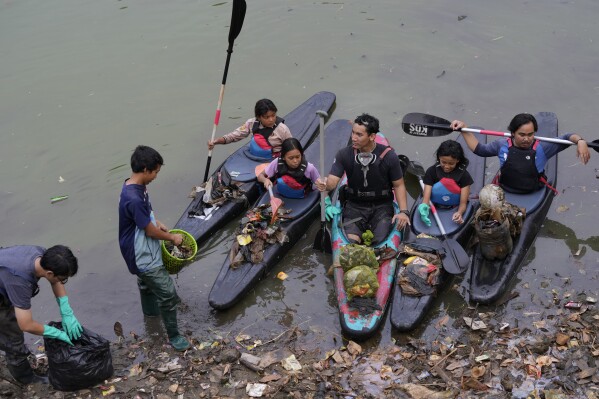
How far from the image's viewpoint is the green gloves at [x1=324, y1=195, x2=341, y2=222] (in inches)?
297

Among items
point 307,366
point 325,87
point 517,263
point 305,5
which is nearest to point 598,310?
point 517,263

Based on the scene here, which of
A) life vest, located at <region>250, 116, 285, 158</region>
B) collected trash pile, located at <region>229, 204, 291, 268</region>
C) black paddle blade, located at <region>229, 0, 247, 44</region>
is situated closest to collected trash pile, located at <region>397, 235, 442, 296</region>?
collected trash pile, located at <region>229, 204, 291, 268</region>

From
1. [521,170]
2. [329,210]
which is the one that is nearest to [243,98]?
[329,210]

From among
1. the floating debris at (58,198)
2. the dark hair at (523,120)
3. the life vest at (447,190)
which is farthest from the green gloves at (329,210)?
the floating debris at (58,198)

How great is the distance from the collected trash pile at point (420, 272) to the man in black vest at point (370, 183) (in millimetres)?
424

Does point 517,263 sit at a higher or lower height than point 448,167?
lower

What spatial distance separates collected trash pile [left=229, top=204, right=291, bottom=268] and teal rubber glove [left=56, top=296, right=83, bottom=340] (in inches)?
80.4

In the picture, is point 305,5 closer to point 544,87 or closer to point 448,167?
point 544,87

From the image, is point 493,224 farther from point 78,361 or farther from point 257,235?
point 78,361

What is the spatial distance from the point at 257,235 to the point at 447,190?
89.2 inches

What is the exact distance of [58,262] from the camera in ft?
16.9

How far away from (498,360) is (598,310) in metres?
1.33

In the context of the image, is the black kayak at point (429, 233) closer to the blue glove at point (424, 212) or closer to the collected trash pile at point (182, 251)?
the blue glove at point (424, 212)

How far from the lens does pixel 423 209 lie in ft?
24.4
